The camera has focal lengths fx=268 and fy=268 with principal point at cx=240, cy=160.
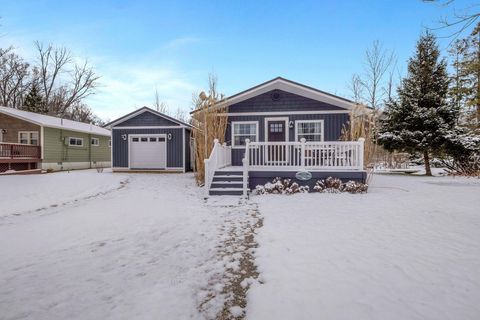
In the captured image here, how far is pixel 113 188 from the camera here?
1012cm

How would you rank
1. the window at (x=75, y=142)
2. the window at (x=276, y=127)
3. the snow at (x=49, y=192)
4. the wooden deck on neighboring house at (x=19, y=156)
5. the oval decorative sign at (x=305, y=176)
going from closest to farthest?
the snow at (x=49, y=192)
the oval decorative sign at (x=305, y=176)
the window at (x=276, y=127)
the wooden deck on neighboring house at (x=19, y=156)
the window at (x=75, y=142)

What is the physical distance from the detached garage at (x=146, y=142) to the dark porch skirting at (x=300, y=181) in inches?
317

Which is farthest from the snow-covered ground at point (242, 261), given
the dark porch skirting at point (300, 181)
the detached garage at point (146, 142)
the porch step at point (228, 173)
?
the detached garage at point (146, 142)

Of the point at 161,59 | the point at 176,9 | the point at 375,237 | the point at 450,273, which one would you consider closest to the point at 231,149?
the point at 176,9

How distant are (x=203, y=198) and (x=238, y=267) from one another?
15.7ft

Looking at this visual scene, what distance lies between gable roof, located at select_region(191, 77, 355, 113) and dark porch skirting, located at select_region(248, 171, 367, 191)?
12.5 feet

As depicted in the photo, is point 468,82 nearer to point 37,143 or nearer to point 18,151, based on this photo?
point 18,151

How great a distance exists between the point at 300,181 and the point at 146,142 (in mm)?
10879

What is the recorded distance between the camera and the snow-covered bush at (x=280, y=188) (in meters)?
8.70

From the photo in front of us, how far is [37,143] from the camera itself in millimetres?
16734

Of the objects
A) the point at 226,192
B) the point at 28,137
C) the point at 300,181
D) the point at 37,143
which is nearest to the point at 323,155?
the point at 300,181

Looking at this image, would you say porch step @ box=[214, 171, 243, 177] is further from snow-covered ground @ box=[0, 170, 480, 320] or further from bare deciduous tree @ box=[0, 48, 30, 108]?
bare deciduous tree @ box=[0, 48, 30, 108]

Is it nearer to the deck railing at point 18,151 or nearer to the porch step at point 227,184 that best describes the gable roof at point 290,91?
the porch step at point 227,184

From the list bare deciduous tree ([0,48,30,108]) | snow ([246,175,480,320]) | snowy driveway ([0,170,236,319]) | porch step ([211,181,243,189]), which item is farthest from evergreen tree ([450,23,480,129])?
bare deciduous tree ([0,48,30,108])
